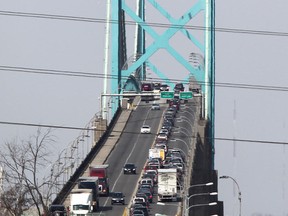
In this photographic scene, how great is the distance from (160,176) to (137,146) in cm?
3792

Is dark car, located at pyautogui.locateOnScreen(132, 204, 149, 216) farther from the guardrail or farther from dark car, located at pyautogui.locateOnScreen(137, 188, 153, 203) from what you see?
dark car, located at pyautogui.locateOnScreen(137, 188, 153, 203)

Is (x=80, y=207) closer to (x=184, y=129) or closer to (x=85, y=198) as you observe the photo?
(x=85, y=198)

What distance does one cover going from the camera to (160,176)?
100 meters

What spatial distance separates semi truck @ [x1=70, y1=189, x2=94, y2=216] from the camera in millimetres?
86438

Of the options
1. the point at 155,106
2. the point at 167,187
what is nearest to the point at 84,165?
the point at 167,187

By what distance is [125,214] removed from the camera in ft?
291

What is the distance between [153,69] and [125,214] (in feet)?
302

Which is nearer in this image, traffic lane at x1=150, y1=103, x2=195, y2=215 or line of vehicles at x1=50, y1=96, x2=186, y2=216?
line of vehicles at x1=50, y1=96, x2=186, y2=216

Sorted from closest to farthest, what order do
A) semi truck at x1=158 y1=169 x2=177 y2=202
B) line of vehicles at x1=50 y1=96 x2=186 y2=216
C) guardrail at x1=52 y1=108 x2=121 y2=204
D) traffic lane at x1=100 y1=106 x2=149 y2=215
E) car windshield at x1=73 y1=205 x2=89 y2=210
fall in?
car windshield at x1=73 y1=205 x2=89 y2=210 → line of vehicles at x1=50 y1=96 x2=186 y2=216 → guardrail at x1=52 y1=108 x2=121 y2=204 → semi truck at x1=158 y1=169 x2=177 y2=202 → traffic lane at x1=100 y1=106 x2=149 y2=215

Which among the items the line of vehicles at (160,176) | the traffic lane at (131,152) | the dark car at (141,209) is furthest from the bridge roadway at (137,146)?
the dark car at (141,209)

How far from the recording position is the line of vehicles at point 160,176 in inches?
3764

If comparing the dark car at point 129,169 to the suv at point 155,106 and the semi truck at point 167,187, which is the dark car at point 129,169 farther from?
the suv at point 155,106

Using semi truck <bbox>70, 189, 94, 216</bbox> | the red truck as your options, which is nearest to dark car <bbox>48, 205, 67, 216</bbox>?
semi truck <bbox>70, 189, 94, 216</bbox>

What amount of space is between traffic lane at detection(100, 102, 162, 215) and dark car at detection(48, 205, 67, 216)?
24.1ft
